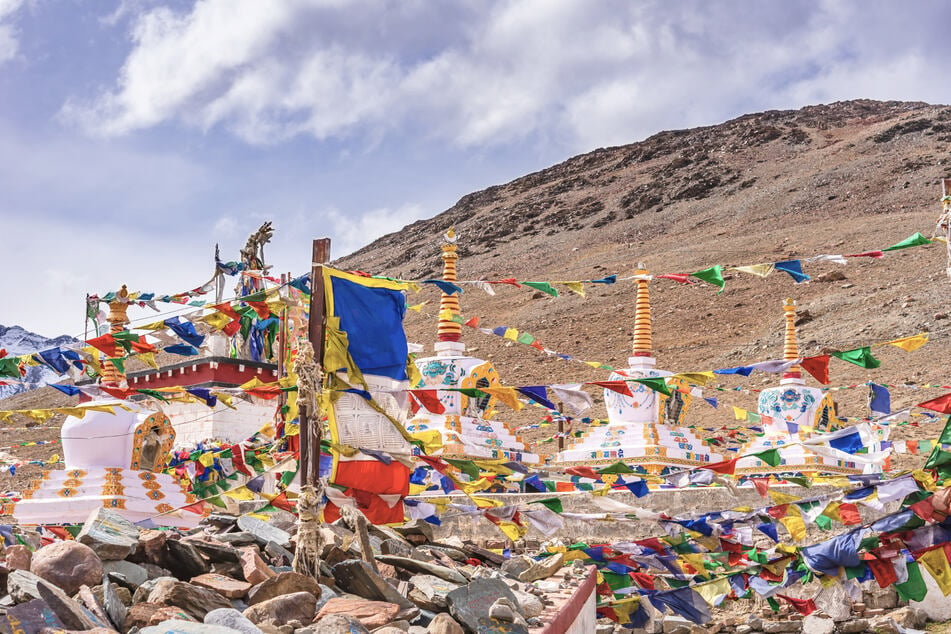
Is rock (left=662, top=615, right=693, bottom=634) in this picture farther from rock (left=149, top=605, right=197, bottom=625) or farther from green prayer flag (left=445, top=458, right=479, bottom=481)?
rock (left=149, top=605, right=197, bottom=625)

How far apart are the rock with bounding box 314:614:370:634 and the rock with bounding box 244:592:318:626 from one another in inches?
11.6

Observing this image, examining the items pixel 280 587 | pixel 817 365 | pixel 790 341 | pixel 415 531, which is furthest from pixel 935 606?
pixel 790 341

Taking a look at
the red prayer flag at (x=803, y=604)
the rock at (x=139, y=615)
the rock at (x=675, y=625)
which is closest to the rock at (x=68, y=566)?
the rock at (x=139, y=615)

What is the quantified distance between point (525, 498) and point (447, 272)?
475cm

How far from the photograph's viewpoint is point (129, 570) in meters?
5.39

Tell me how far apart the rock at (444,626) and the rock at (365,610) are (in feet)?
0.72

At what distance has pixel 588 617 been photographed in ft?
23.1

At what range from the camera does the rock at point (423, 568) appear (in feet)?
20.2

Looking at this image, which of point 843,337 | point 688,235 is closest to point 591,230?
point 688,235

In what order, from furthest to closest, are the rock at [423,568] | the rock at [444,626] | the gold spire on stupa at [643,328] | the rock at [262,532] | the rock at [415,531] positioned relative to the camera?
the gold spire on stupa at [643,328] → the rock at [415,531] → the rock at [262,532] → the rock at [423,568] → the rock at [444,626]

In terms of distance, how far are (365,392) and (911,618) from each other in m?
5.24

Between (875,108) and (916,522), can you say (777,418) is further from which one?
(875,108)

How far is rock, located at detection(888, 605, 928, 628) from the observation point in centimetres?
887

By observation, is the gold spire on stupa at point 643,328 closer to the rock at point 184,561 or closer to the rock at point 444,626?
the rock at point 184,561
